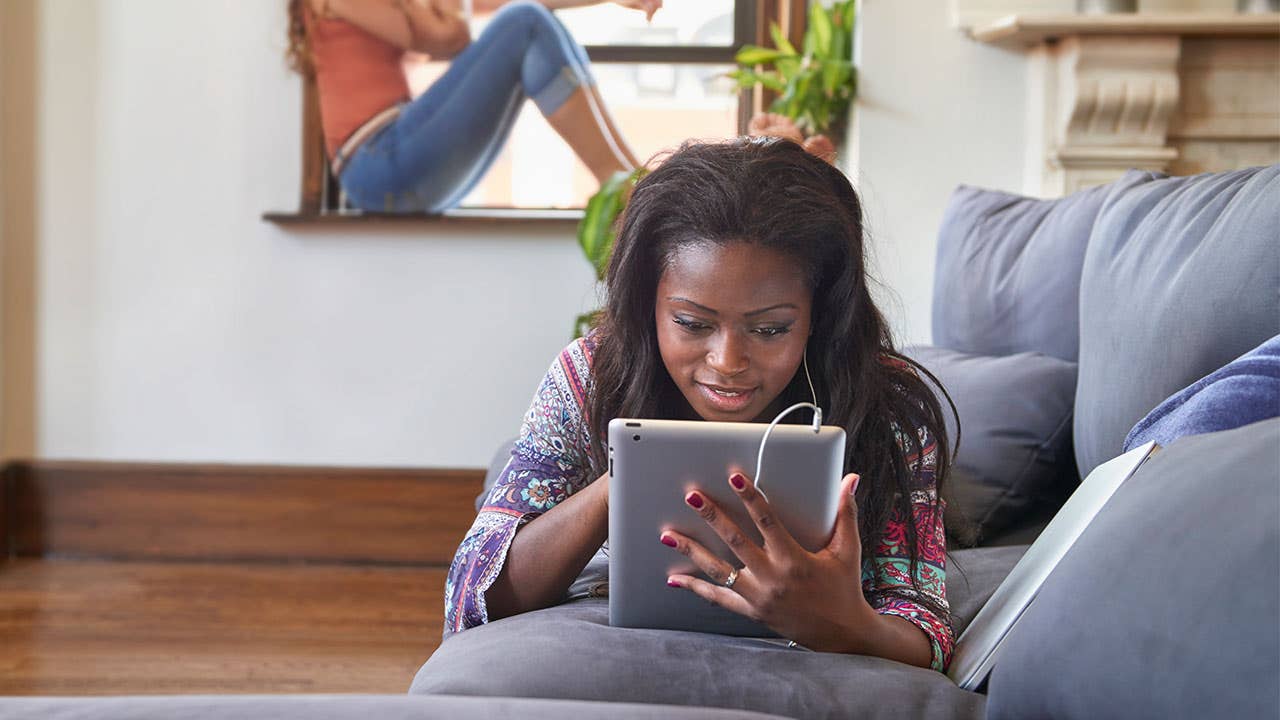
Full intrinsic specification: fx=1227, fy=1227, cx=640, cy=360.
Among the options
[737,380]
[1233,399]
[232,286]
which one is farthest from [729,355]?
[232,286]

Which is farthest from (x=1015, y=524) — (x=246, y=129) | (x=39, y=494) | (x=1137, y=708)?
(x=39, y=494)

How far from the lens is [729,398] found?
3.67 feet

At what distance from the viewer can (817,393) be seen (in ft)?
3.99

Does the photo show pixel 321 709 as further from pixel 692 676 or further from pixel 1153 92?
pixel 1153 92

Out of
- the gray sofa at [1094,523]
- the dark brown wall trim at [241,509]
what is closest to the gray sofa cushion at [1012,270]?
the gray sofa at [1094,523]

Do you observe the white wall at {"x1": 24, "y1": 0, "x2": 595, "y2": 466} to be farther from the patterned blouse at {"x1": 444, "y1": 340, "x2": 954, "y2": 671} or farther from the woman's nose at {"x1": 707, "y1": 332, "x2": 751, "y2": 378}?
the woman's nose at {"x1": 707, "y1": 332, "x2": 751, "y2": 378}

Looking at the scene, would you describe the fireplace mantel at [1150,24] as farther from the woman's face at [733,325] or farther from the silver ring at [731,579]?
the silver ring at [731,579]

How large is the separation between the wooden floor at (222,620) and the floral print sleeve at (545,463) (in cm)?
110

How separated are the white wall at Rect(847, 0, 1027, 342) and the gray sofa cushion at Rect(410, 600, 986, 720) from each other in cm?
179

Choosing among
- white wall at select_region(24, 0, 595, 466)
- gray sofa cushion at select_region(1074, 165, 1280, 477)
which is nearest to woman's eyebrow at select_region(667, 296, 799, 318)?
gray sofa cushion at select_region(1074, 165, 1280, 477)

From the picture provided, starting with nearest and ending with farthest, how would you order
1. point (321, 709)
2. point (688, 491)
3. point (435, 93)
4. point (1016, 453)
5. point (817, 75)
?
point (321, 709) → point (688, 491) → point (1016, 453) → point (817, 75) → point (435, 93)

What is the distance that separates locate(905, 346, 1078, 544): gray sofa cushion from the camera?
1.60 metres

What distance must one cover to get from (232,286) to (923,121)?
1.75m

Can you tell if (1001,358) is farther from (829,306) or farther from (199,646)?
(199,646)
